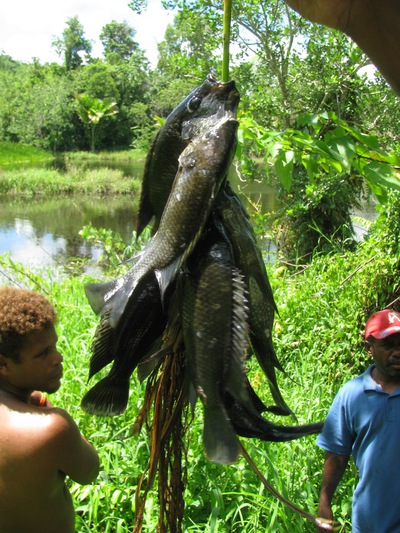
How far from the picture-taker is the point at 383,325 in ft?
8.05

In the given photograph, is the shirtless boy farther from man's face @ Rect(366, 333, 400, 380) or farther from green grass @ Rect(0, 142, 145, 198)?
green grass @ Rect(0, 142, 145, 198)

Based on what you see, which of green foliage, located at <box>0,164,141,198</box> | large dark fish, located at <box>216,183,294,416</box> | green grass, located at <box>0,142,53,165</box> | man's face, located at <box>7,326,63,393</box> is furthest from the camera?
green grass, located at <box>0,142,53,165</box>

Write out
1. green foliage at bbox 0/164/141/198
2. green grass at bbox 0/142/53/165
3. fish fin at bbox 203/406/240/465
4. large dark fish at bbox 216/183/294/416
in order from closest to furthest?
1. fish fin at bbox 203/406/240/465
2. large dark fish at bbox 216/183/294/416
3. green foliage at bbox 0/164/141/198
4. green grass at bbox 0/142/53/165

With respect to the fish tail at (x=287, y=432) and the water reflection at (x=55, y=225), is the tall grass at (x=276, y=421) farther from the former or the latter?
the water reflection at (x=55, y=225)

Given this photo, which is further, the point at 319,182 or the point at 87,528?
the point at 319,182

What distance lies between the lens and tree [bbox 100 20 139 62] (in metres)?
55.3

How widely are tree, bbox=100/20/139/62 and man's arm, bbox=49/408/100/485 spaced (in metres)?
57.8

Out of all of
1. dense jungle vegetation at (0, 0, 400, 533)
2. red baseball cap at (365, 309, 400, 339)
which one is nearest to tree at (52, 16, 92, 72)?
dense jungle vegetation at (0, 0, 400, 533)

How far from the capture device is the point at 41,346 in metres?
1.88

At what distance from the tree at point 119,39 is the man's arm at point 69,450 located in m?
57.8

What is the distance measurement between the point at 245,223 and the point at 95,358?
1.52ft

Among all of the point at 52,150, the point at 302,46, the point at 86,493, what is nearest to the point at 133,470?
the point at 86,493

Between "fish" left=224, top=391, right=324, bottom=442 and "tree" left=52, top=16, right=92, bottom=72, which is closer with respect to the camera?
A: "fish" left=224, top=391, right=324, bottom=442

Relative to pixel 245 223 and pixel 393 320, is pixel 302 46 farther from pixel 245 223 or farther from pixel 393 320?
pixel 245 223
